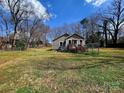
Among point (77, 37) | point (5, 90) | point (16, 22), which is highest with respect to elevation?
point (16, 22)

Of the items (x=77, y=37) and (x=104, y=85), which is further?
(x=77, y=37)

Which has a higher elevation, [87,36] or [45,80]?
[87,36]

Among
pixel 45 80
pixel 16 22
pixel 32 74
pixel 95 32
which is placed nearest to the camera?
pixel 45 80

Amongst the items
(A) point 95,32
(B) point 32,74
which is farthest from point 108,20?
(B) point 32,74

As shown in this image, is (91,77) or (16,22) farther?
(16,22)

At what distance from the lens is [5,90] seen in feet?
26.2

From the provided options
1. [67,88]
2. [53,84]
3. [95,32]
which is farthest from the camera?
[95,32]

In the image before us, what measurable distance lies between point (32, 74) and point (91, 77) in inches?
115

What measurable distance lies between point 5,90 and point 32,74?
240 cm

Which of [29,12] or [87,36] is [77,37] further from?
[87,36]

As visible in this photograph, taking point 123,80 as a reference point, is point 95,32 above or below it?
above

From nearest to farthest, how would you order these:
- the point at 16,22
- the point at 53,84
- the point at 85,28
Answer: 1. the point at 53,84
2. the point at 16,22
3. the point at 85,28

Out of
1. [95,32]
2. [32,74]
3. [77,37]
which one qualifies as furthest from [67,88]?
[95,32]

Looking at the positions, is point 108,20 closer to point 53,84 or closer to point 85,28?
point 85,28
